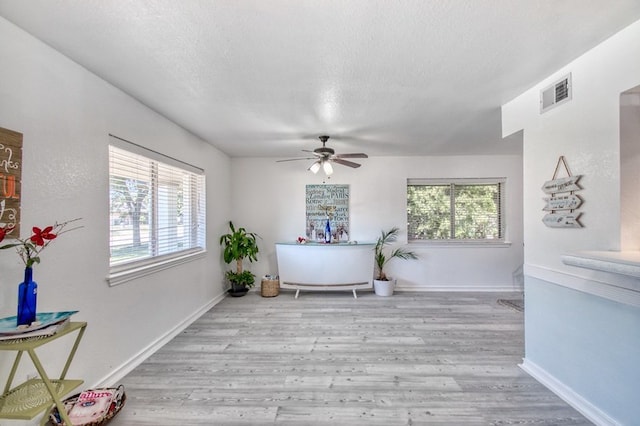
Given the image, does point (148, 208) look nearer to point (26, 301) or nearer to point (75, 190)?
point (75, 190)

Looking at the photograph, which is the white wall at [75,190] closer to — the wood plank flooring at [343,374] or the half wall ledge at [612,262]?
the wood plank flooring at [343,374]

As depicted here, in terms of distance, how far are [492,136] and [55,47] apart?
4294 mm

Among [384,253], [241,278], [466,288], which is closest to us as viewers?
[241,278]

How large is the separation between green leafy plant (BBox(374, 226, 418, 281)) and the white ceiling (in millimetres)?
2408

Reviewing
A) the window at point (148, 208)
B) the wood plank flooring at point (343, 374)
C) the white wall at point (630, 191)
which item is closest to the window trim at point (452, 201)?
the wood plank flooring at point (343, 374)

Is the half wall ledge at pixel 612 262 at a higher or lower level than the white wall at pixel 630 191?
lower

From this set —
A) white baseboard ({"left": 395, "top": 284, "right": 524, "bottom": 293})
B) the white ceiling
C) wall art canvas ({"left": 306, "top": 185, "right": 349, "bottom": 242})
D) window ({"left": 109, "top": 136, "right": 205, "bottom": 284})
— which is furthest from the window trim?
window ({"left": 109, "top": 136, "right": 205, "bottom": 284})

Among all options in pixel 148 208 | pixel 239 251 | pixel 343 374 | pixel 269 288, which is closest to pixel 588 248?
pixel 343 374

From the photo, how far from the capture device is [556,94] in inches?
78.1

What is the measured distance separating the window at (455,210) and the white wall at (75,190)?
4021 millimetres

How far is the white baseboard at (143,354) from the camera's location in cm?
210

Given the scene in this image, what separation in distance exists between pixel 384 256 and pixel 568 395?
298 cm

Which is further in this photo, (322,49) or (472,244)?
(472,244)

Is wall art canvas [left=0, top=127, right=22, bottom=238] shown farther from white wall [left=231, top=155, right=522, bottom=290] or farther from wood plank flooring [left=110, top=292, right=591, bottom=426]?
white wall [left=231, top=155, right=522, bottom=290]
